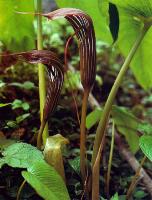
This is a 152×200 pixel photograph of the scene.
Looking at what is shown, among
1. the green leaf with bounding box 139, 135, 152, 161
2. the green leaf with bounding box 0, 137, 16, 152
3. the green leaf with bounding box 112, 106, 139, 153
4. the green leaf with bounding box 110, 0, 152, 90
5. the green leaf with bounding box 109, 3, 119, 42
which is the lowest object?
the green leaf with bounding box 112, 106, 139, 153

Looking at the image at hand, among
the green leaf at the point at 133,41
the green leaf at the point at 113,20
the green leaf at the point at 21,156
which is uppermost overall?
the green leaf at the point at 113,20

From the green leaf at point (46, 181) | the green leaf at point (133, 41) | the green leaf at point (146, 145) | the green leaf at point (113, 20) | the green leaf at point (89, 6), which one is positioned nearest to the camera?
the green leaf at point (46, 181)

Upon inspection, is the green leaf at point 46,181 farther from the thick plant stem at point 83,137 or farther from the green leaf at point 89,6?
the green leaf at point 89,6

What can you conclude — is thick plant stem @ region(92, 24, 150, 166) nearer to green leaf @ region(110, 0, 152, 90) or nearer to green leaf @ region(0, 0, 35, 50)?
green leaf @ region(110, 0, 152, 90)

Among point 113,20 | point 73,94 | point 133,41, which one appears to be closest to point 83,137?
point 73,94

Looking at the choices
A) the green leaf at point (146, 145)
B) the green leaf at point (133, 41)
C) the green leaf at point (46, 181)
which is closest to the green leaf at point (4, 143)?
the green leaf at point (46, 181)

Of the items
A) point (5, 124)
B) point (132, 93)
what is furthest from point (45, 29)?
point (5, 124)

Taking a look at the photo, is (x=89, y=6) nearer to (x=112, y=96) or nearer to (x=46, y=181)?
(x=112, y=96)

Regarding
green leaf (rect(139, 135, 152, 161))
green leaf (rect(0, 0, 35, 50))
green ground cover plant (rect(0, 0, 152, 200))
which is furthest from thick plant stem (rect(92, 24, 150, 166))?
green leaf (rect(0, 0, 35, 50))
